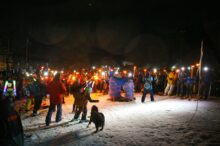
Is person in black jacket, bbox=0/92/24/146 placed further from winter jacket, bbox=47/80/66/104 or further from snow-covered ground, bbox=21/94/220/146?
winter jacket, bbox=47/80/66/104

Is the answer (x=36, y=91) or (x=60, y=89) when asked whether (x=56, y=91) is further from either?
(x=36, y=91)

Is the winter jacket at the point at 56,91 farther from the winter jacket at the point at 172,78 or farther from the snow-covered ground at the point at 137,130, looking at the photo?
the winter jacket at the point at 172,78

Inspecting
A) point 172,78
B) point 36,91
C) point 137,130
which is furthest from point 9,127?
point 172,78

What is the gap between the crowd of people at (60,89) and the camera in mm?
4793

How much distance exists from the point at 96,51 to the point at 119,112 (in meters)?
43.2

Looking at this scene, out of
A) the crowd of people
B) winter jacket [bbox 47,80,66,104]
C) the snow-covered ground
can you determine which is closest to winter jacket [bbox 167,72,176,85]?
the crowd of people

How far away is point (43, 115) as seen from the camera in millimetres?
12516

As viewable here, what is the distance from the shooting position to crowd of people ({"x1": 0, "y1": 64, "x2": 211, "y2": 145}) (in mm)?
4793

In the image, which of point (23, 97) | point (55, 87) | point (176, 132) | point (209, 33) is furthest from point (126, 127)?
point (209, 33)

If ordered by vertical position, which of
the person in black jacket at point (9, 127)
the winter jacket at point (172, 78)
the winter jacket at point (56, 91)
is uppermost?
the winter jacket at point (172, 78)

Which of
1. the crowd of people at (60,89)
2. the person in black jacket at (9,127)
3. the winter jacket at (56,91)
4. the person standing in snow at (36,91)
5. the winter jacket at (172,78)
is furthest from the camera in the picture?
the winter jacket at (172,78)

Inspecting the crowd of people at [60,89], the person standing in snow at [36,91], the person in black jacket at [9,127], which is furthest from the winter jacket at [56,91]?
the person in black jacket at [9,127]

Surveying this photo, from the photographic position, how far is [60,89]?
10500mm

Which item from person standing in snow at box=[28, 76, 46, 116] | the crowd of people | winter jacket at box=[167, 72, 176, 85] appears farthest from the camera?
winter jacket at box=[167, 72, 176, 85]
